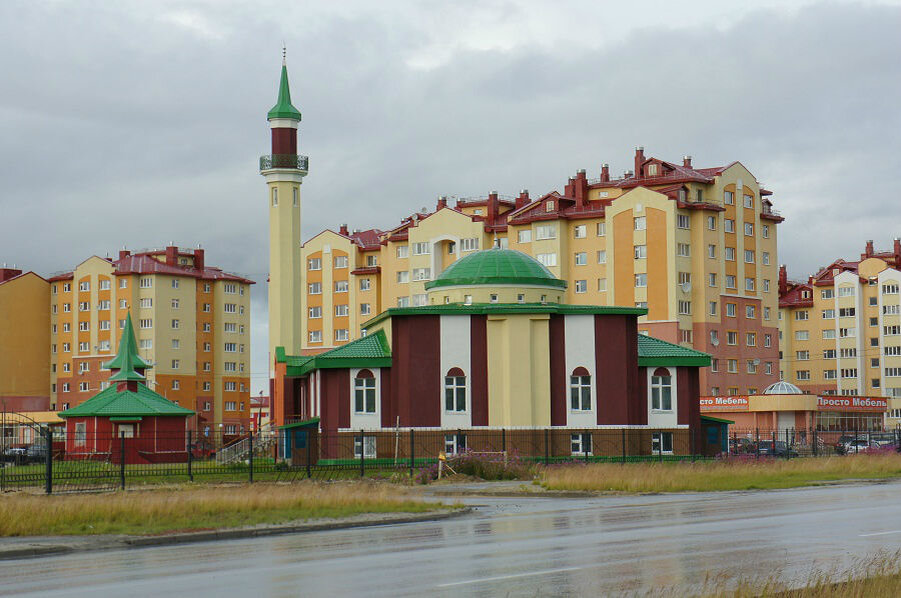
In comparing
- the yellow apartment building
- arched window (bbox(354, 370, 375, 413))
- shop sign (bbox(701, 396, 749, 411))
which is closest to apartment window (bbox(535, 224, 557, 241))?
shop sign (bbox(701, 396, 749, 411))

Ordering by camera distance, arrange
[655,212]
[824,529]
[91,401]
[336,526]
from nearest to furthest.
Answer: [824,529], [336,526], [91,401], [655,212]

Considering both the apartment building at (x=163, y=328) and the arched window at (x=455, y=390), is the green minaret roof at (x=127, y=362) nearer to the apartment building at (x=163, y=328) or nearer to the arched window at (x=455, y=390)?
the arched window at (x=455, y=390)

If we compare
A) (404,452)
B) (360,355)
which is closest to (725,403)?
(404,452)

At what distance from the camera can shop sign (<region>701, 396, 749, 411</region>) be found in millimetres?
93312

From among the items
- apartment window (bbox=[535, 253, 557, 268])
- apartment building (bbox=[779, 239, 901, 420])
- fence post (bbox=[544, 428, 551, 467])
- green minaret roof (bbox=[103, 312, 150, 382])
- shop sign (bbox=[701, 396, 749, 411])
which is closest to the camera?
fence post (bbox=[544, 428, 551, 467])

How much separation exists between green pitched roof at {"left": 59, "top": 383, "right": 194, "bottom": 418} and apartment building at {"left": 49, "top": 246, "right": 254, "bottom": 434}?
52752 mm

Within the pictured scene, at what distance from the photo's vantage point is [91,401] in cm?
7138

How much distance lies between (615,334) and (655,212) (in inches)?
1750

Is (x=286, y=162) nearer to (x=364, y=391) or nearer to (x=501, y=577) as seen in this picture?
(x=364, y=391)

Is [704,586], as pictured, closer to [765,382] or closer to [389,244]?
[765,382]

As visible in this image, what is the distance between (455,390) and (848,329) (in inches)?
3221

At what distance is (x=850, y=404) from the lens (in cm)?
9969

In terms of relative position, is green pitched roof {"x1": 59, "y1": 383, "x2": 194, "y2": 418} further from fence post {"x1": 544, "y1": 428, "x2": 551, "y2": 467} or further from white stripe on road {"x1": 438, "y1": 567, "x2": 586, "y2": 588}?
white stripe on road {"x1": 438, "y1": 567, "x2": 586, "y2": 588}

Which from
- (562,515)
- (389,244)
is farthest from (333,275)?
(562,515)
